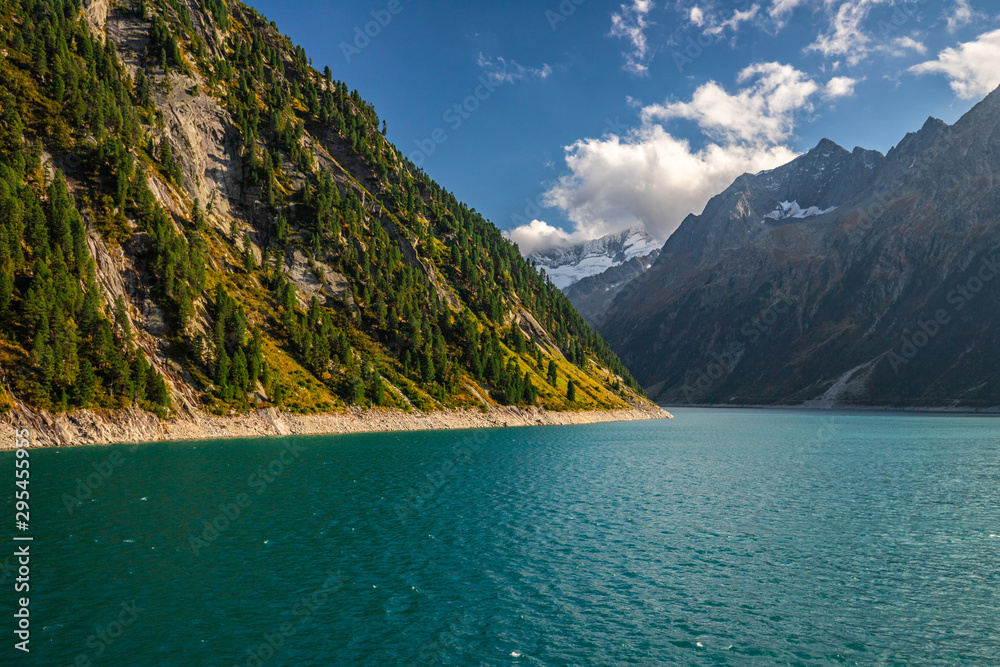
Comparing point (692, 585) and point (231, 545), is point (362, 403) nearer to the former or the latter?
point (231, 545)

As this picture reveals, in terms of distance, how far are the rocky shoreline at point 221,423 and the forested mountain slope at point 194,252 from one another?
2.59 m

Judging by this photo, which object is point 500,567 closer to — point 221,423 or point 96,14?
point 221,423

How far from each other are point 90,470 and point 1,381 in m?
33.8

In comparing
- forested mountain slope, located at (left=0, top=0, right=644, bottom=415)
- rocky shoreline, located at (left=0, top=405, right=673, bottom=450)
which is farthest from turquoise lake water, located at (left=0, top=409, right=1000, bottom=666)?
forested mountain slope, located at (left=0, top=0, right=644, bottom=415)

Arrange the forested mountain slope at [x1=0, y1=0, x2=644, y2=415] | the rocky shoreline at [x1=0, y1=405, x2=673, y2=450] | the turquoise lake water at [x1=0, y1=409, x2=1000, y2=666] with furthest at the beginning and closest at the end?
the forested mountain slope at [x1=0, y1=0, x2=644, y2=415] → the rocky shoreline at [x1=0, y1=405, x2=673, y2=450] → the turquoise lake water at [x1=0, y1=409, x2=1000, y2=666]

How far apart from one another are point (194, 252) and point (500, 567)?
387 ft

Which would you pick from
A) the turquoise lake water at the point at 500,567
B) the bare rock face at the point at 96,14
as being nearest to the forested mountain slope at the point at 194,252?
the bare rock face at the point at 96,14

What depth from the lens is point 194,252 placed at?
12225cm

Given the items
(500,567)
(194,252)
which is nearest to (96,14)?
(194,252)

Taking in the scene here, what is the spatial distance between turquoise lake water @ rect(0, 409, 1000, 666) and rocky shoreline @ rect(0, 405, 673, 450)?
2004 cm

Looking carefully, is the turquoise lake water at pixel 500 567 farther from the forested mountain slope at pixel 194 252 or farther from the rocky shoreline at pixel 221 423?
the forested mountain slope at pixel 194 252

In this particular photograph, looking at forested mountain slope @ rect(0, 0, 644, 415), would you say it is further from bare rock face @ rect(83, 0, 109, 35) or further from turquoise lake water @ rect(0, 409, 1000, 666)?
turquoise lake water @ rect(0, 409, 1000, 666)

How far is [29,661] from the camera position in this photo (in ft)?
63.5

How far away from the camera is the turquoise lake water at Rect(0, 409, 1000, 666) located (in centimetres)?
2175
